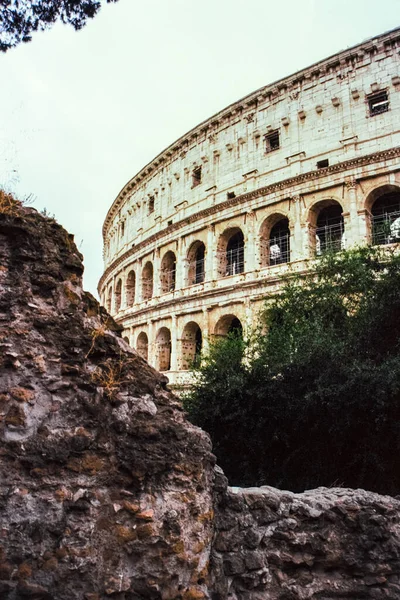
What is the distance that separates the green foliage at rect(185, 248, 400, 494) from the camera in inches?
299

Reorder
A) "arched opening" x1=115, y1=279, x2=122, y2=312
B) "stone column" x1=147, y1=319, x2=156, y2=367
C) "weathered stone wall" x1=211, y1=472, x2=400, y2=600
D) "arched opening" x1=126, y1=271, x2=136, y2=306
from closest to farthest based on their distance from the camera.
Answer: "weathered stone wall" x1=211, y1=472, x2=400, y2=600 → "stone column" x1=147, y1=319, x2=156, y2=367 → "arched opening" x1=126, y1=271, x2=136, y2=306 → "arched opening" x1=115, y1=279, x2=122, y2=312

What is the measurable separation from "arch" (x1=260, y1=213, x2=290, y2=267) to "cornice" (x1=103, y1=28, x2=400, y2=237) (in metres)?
5.18

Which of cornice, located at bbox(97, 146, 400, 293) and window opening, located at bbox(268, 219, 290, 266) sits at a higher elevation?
cornice, located at bbox(97, 146, 400, 293)

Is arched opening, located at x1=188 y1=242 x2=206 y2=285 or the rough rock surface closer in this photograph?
the rough rock surface

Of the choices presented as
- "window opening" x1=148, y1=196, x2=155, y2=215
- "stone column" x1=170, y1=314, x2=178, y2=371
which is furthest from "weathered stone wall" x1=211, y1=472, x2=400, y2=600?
"window opening" x1=148, y1=196, x2=155, y2=215

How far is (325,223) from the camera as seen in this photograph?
17.5 meters

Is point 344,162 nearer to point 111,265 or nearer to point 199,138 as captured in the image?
point 199,138

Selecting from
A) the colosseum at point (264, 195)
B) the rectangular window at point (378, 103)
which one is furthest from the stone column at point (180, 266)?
the rectangular window at point (378, 103)

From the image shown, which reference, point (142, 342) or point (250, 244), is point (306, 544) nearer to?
point (250, 244)

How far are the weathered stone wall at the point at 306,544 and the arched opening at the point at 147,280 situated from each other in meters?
21.2

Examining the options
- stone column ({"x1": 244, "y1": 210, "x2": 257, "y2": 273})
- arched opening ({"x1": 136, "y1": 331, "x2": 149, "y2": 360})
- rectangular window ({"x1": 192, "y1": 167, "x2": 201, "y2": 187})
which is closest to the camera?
stone column ({"x1": 244, "y1": 210, "x2": 257, "y2": 273})

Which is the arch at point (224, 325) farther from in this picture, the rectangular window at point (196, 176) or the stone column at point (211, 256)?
the rectangular window at point (196, 176)

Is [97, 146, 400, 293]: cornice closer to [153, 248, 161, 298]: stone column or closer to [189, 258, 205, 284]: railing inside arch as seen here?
[153, 248, 161, 298]: stone column

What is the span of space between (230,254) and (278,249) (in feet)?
7.96
